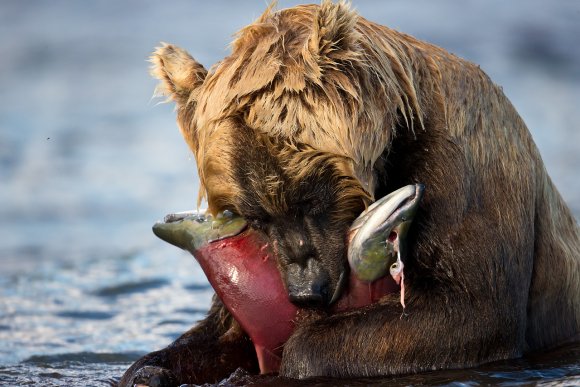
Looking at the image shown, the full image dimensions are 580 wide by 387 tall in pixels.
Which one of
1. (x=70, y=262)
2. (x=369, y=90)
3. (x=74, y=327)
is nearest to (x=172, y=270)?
(x=70, y=262)

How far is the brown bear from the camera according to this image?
21.5 feet

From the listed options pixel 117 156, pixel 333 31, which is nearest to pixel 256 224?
pixel 333 31

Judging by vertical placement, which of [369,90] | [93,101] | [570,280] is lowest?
[570,280]

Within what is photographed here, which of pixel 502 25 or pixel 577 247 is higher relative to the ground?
pixel 502 25

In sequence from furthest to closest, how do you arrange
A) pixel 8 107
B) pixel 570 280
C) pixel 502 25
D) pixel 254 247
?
pixel 502 25 < pixel 8 107 < pixel 570 280 < pixel 254 247

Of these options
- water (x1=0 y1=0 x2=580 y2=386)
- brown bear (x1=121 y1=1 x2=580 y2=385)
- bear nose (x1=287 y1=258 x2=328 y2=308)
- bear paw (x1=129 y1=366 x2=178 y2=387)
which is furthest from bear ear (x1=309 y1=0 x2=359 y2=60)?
bear paw (x1=129 y1=366 x2=178 y2=387)

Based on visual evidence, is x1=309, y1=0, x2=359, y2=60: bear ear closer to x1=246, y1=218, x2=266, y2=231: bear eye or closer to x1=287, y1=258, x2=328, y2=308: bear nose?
x1=246, y1=218, x2=266, y2=231: bear eye

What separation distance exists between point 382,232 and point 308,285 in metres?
0.49

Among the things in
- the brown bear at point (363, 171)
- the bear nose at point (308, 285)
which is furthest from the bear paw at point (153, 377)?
the bear nose at point (308, 285)

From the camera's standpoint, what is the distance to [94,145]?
19547 millimetres

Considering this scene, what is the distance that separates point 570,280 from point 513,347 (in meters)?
0.98

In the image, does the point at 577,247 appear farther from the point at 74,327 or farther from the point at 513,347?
the point at 74,327

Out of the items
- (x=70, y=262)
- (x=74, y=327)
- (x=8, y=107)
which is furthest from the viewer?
(x=8, y=107)

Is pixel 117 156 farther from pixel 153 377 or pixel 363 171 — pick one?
pixel 363 171
